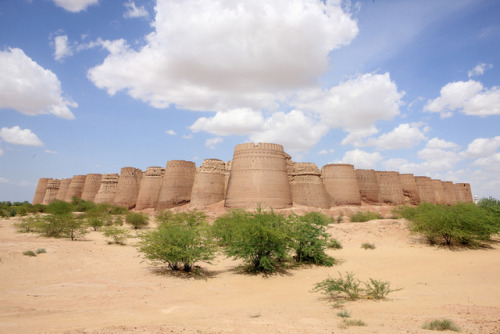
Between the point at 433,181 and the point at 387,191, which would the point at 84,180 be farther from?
the point at 433,181

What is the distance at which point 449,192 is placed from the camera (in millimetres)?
43625

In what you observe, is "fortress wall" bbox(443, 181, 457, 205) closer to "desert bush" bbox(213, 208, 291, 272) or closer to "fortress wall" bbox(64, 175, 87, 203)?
"desert bush" bbox(213, 208, 291, 272)

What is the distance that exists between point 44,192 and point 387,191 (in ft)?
160

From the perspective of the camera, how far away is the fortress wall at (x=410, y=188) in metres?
36.9

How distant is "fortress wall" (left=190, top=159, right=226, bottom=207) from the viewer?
93.0 ft

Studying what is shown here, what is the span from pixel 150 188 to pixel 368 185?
2348 cm

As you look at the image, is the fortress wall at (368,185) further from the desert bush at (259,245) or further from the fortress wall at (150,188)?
the desert bush at (259,245)

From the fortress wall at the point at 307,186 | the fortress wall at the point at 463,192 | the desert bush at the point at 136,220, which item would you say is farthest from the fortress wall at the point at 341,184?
the fortress wall at the point at 463,192

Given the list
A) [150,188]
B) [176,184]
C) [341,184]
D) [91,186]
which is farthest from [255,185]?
[91,186]

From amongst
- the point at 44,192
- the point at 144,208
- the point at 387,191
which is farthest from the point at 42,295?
the point at 44,192

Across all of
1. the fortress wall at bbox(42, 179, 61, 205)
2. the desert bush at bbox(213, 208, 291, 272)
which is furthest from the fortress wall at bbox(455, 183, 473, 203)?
the fortress wall at bbox(42, 179, 61, 205)

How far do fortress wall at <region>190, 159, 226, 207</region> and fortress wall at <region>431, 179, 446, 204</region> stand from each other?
29.3 meters

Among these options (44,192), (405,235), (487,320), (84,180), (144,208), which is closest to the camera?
(487,320)

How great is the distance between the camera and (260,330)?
4.05 m
